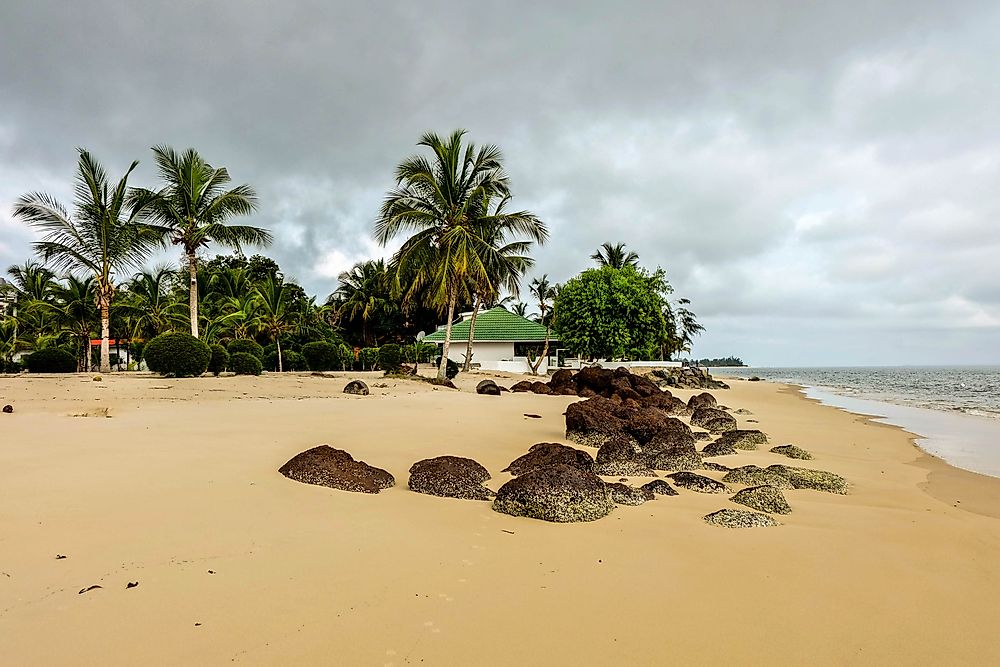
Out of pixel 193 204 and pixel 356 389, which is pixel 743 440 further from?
pixel 193 204

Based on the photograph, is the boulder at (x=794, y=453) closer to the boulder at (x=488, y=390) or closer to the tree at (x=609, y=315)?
the boulder at (x=488, y=390)

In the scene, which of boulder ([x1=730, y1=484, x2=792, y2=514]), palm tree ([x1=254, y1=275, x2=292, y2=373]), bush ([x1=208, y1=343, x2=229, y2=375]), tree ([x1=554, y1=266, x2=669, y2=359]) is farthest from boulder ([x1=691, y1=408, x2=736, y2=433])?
palm tree ([x1=254, y1=275, x2=292, y2=373])

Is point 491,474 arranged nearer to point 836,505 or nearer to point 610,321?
point 836,505

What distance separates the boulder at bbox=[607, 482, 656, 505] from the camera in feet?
16.4

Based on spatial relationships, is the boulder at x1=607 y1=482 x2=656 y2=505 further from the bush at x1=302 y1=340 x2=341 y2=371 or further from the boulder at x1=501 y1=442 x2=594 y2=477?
the bush at x1=302 y1=340 x2=341 y2=371

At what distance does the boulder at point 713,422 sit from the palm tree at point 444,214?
12309 mm

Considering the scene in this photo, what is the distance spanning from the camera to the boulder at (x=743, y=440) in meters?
8.69

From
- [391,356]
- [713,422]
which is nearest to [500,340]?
[391,356]

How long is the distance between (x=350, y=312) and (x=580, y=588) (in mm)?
45810

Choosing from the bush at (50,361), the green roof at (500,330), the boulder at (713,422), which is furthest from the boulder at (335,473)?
the green roof at (500,330)

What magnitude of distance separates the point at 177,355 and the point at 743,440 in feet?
51.4

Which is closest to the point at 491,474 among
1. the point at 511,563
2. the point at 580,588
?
the point at 511,563

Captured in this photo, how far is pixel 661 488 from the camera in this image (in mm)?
5457

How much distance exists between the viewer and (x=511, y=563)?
11.3 feet
